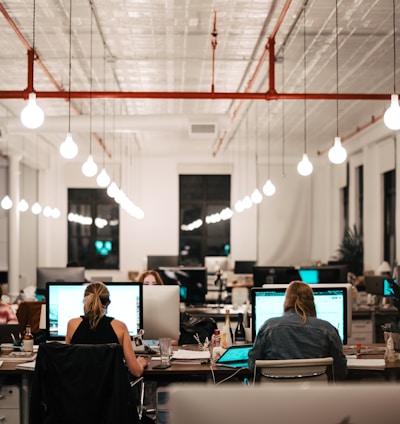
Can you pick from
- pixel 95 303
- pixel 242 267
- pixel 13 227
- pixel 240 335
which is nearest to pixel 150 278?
pixel 240 335

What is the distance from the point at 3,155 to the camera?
14828 mm

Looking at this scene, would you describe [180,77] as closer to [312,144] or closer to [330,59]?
[330,59]

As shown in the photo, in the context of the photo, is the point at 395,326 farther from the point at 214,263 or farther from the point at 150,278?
the point at 214,263

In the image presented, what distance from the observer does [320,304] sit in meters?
4.98

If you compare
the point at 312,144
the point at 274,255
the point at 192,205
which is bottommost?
the point at 274,255

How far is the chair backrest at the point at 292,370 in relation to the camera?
338 centimetres

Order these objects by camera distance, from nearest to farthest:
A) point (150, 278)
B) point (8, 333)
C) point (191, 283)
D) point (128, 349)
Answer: point (128, 349) → point (8, 333) → point (150, 278) → point (191, 283)

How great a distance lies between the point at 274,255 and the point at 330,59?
9.64m

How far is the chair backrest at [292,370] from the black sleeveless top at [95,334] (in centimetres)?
122

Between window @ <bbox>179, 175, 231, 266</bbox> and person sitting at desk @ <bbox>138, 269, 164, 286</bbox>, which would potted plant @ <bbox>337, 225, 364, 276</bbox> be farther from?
person sitting at desk @ <bbox>138, 269, 164, 286</bbox>

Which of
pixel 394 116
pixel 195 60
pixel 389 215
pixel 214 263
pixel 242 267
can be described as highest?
pixel 195 60

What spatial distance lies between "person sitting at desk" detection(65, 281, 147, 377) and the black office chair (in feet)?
1.98

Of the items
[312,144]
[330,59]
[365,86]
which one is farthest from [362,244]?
[330,59]

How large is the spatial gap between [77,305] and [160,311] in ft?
2.09
